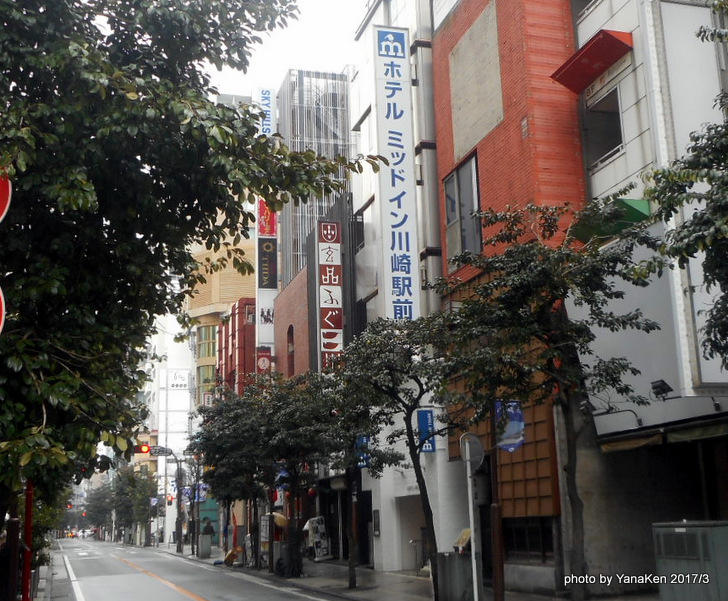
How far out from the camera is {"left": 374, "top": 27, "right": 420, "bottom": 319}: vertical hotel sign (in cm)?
2603

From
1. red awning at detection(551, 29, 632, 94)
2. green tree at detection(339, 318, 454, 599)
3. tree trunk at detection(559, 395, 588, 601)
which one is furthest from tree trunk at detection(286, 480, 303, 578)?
tree trunk at detection(559, 395, 588, 601)

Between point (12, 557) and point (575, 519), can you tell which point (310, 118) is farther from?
point (575, 519)

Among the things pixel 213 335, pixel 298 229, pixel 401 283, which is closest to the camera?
pixel 401 283

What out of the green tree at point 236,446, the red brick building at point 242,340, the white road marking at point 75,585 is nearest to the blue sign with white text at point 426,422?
the green tree at point 236,446

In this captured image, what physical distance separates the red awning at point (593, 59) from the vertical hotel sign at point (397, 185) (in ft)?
21.6

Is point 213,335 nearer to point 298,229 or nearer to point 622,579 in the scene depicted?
point 298,229

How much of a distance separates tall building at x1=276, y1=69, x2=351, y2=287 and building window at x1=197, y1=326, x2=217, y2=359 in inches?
1395

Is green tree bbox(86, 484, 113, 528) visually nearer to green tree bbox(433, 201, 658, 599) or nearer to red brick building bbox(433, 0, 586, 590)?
red brick building bbox(433, 0, 586, 590)

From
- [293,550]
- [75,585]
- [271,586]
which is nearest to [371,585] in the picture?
[271,586]

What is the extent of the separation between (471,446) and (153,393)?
103463mm

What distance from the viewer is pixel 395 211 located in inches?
1032

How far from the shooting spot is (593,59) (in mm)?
19703

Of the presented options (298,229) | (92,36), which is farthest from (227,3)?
(298,229)

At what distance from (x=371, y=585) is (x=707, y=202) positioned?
57.3 feet
